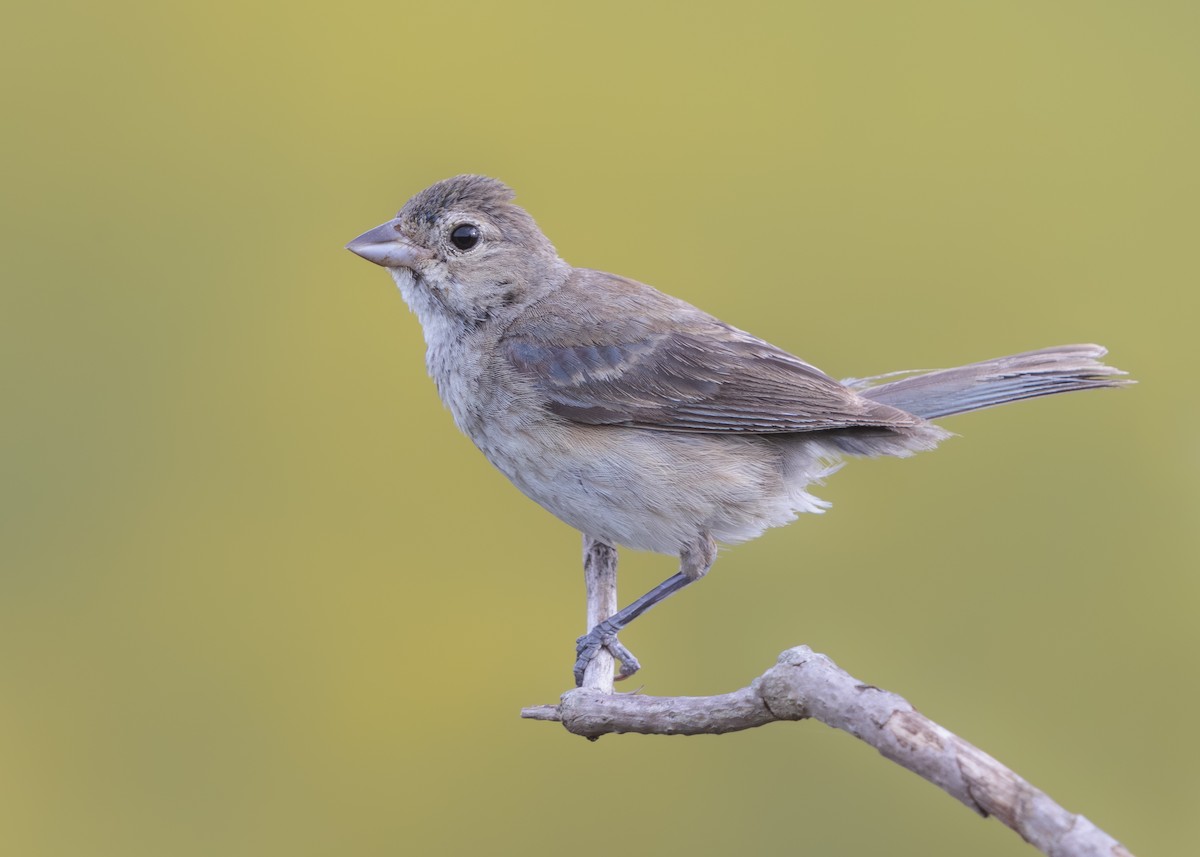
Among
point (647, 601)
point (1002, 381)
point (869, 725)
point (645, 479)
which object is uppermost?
point (1002, 381)

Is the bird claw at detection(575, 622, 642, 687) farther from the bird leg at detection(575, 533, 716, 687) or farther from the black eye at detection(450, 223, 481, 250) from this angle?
the black eye at detection(450, 223, 481, 250)

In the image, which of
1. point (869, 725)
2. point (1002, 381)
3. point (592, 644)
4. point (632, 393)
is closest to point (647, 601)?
point (592, 644)

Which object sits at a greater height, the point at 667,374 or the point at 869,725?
the point at 667,374

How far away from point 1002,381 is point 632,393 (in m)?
1.27

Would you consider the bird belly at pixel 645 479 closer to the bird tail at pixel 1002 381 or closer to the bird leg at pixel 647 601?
the bird leg at pixel 647 601

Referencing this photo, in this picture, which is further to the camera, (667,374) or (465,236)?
(465,236)

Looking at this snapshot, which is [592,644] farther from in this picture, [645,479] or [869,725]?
[869,725]

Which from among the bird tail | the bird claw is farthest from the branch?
the bird tail

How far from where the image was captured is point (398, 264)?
4.41m

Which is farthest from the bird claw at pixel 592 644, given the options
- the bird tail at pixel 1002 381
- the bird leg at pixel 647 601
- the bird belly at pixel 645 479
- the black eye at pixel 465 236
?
the black eye at pixel 465 236

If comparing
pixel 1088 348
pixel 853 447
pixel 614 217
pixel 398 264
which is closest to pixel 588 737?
pixel 853 447

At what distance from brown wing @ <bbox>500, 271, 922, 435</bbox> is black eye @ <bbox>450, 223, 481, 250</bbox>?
1.07 feet

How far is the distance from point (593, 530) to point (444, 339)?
0.90 meters

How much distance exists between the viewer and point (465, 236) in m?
4.46
